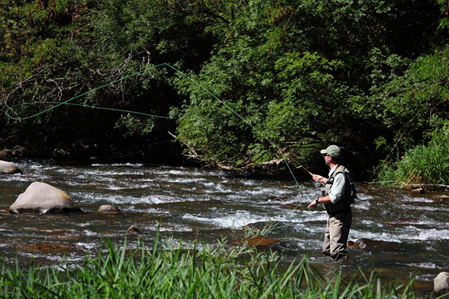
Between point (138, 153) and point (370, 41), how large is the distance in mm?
10002

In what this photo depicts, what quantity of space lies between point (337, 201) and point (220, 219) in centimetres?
307

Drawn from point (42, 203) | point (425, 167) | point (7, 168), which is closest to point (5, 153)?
point (7, 168)

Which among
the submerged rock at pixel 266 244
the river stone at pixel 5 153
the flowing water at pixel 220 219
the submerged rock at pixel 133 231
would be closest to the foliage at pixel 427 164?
the flowing water at pixel 220 219

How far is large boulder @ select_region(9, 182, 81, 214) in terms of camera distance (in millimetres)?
7535

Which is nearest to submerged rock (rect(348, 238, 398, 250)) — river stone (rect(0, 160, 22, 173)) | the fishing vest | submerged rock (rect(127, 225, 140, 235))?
the fishing vest

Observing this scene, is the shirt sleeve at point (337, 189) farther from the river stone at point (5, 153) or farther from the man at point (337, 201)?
the river stone at point (5, 153)

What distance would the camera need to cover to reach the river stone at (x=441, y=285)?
4.20 metres

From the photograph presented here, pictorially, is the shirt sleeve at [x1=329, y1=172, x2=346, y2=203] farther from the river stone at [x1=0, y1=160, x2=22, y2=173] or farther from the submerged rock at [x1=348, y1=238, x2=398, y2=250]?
the river stone at [x1=0, y1=160, x2=22, y2=173]

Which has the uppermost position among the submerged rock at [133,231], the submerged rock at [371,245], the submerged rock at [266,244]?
the submerged rock at [133,231]

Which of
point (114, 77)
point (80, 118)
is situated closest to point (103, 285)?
point (114, 77)

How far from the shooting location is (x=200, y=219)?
771cm

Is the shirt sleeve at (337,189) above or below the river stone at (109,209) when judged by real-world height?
above

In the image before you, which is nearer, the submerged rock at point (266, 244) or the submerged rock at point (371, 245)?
the submerged rock at point (266, 244)

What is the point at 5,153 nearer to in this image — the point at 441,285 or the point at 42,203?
the point at 42,203
